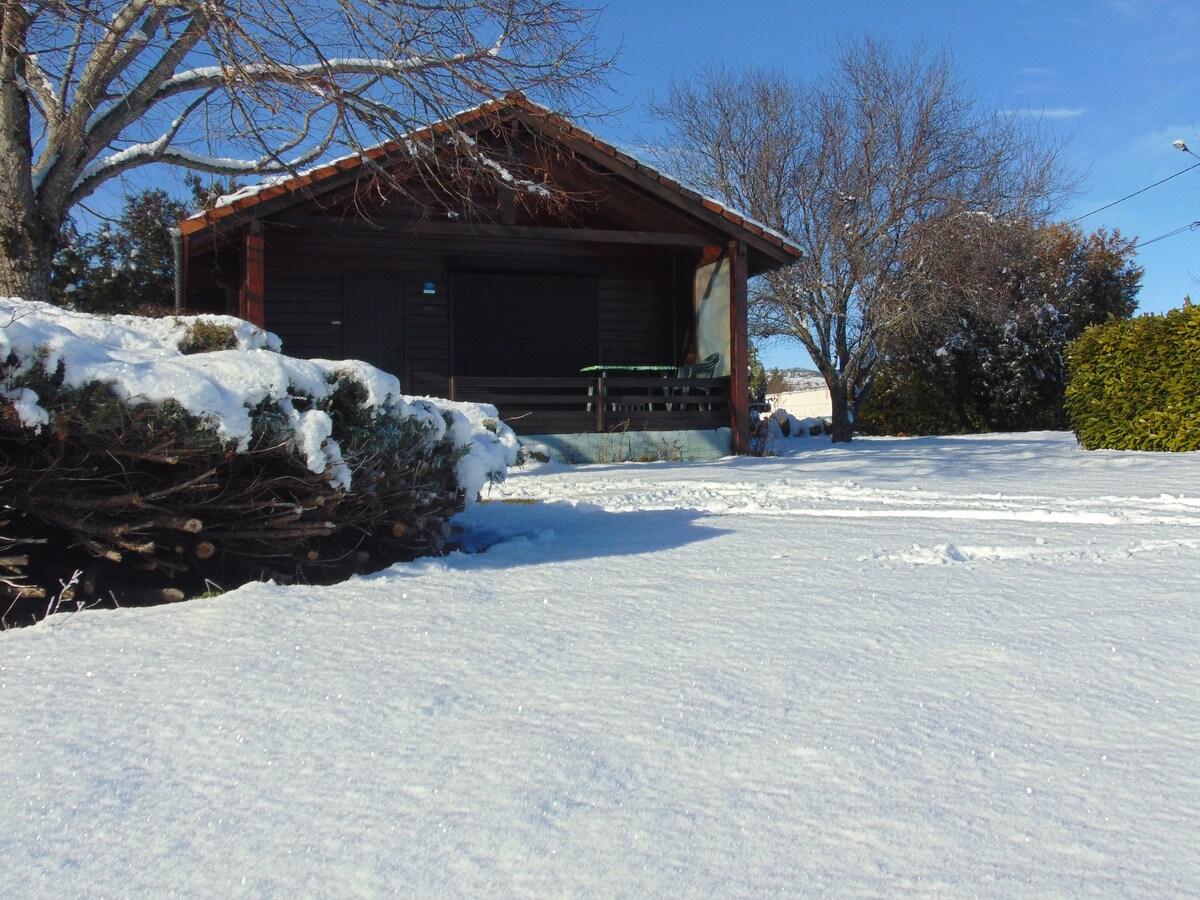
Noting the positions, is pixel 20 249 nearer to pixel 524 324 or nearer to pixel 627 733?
pixel 627 733

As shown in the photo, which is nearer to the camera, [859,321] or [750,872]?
[750,872]

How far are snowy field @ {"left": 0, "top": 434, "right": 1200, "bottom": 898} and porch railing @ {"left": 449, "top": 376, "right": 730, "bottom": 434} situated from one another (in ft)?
25.1

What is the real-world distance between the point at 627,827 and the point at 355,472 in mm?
2452

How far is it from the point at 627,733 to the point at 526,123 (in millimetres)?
7259

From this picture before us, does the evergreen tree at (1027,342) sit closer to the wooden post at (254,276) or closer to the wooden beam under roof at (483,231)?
the wooden beam under roof at (483,231)

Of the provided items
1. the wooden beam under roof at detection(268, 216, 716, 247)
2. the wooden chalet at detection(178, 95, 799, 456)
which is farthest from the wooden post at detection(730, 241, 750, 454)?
the wooden beam under roof at detection(268, 216, 716, 247)

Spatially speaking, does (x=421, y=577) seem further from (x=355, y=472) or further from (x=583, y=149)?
(x=583, y=149)

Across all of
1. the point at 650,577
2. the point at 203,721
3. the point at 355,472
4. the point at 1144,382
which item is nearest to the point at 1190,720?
the point at 650,577

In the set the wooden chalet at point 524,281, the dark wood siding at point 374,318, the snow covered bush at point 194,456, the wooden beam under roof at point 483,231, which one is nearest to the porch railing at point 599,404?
the wooden chalet at point 524,281

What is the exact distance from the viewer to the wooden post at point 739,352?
489 inches

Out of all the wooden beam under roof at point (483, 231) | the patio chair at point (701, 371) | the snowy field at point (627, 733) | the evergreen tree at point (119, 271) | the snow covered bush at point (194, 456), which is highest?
the evergreen tree at point (119, 271)

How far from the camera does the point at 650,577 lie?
411 centimetres

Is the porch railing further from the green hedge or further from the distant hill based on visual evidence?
the distant hill

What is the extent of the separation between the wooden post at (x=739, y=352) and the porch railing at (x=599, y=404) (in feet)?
0.56
